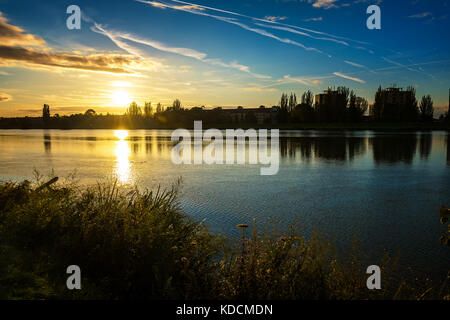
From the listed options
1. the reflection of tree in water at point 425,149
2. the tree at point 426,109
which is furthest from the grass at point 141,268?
the tree at point 426,109

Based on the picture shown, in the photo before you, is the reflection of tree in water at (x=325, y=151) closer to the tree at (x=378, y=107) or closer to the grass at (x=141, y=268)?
the grass at (x=141, y=268)

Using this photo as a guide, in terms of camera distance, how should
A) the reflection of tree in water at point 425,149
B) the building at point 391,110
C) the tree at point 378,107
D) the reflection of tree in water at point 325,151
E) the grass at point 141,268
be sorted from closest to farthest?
the grass at point 141,268
the reflection of tree in water at point 325,151
the reflection of tree in water at point 425,149
the building at point 391,110
the tree at point 378,107

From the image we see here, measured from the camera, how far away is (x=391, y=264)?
7.20 meters

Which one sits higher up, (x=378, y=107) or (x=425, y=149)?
(x=378, y=107)

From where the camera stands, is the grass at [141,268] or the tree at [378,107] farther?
the tree at [378,107]

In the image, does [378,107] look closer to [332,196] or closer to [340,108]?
[340,108]

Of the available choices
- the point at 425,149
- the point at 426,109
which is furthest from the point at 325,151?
the point at 426,109

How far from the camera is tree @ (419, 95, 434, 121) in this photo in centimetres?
11204

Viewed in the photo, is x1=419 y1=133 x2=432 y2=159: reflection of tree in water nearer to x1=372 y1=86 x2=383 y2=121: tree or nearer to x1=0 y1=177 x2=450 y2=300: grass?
x1=0 y1=177 x2=450 y2=300: grass

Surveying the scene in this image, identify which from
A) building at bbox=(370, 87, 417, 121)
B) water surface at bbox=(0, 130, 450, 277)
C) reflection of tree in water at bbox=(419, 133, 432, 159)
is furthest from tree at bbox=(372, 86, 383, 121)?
water surface at bbox=(0, 130, 450, 277)

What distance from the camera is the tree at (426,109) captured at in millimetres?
112044

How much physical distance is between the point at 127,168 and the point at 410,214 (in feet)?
56.7

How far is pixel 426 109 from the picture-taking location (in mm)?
123250
